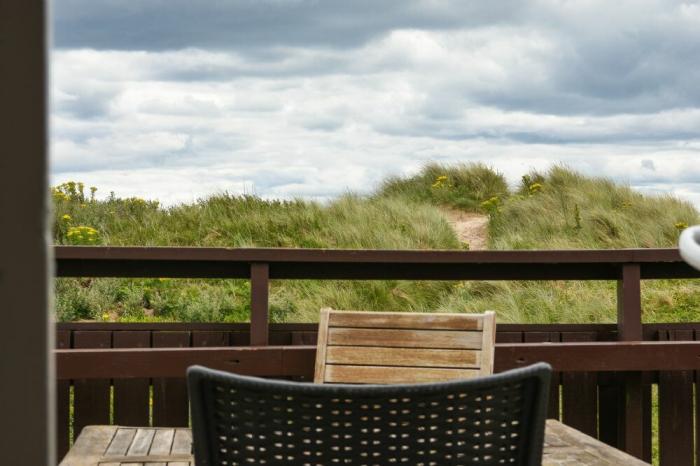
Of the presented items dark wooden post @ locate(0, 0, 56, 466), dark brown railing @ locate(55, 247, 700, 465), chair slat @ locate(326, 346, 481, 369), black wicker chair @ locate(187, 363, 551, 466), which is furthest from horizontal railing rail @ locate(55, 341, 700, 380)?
dark wooden post @ locate(0, 0, 56, 466)

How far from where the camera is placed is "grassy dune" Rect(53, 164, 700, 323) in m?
9.17

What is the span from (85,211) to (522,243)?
5.98m

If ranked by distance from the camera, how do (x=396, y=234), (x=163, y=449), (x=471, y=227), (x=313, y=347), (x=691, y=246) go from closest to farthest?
(x=691, y=246) → (x=163, y=449) → (x=313, y=347) → (x=396, y=234) → (x=471, y=227)

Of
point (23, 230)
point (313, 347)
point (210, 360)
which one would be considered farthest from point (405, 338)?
point (23, 230)

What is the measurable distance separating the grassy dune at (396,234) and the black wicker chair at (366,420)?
295 inches

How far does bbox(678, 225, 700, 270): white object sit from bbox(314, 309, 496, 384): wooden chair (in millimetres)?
2060

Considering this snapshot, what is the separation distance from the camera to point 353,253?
3814 mm

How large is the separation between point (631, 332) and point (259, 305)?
161cm

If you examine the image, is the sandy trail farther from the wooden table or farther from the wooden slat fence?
the wooden table

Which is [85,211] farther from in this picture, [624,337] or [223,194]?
[624,337]

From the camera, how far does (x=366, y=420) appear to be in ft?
4.33

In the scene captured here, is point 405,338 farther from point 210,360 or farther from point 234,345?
point 234,345

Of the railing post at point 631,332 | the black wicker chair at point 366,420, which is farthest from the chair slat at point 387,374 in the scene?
the black wicker chair at point 366,420

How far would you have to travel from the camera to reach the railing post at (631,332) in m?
3.87
